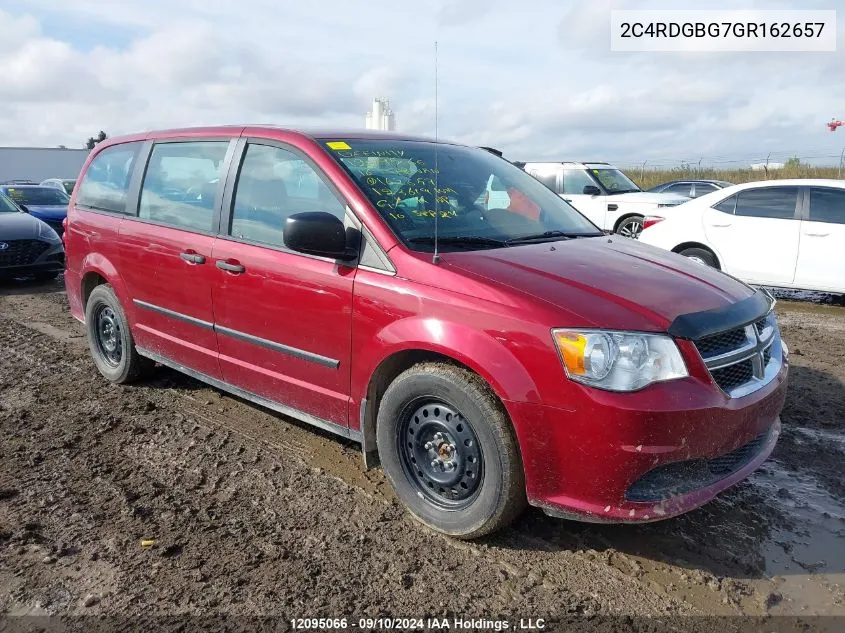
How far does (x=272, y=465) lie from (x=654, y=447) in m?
2.13

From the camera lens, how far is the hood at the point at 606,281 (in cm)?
267

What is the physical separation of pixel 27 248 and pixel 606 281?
956 centimetres

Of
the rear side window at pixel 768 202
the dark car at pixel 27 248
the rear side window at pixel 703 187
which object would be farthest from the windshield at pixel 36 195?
the rear side window at pixel 703 187

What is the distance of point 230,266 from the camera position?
12.4 ft

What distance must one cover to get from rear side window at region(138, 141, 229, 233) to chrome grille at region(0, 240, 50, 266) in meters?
6.36

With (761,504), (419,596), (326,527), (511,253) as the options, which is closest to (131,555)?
(326,527)

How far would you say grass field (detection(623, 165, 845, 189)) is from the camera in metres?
27.6

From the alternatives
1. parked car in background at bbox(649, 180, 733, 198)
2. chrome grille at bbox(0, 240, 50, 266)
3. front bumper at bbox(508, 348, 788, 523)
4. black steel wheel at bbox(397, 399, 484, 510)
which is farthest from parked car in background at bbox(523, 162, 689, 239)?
front bumper at bbox(508, 348, 788, 523)

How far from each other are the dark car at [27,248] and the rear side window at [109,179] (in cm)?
517

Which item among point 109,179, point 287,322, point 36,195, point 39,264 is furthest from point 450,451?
point 36,195

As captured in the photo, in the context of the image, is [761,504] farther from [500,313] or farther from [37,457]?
[37,457]

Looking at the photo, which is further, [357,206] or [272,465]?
[272,465]

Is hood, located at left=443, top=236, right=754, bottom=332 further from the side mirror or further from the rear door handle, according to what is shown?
the rear door handle

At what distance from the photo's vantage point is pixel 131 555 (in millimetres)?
2889
